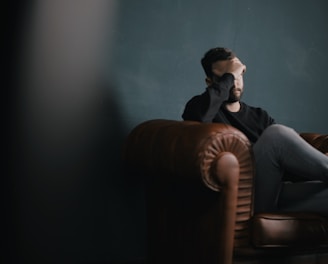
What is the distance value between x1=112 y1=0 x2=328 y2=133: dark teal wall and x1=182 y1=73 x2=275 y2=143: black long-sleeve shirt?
34cm

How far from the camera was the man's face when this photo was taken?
2.41 m

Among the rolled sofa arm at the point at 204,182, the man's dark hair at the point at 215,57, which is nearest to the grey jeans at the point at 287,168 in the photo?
the rolled sofa arm at the point at 204,182

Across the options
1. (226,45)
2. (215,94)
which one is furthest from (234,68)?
(226,45)

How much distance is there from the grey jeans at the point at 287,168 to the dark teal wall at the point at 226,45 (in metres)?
0.79

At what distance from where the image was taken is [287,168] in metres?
2.01

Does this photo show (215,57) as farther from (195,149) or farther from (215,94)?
(195,149)

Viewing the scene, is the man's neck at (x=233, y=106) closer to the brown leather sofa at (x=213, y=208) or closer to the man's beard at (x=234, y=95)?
the man's beard at (x=234, y=95)

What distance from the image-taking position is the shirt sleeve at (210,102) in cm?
219

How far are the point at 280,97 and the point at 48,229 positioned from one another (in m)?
1.55

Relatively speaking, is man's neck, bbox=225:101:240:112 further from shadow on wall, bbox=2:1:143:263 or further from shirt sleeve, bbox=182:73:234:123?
shadow on wall, bbox=2:1:143:263

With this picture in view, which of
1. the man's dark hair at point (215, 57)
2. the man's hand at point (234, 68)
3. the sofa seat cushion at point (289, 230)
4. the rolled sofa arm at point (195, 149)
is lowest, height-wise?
the sofa seat cushion at point (289, 230)

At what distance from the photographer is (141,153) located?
84.4 inches

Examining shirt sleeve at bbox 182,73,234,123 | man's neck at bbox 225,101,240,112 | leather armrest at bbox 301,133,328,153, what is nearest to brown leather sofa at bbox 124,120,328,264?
shirt sleeve at bbox 182,73,234,123

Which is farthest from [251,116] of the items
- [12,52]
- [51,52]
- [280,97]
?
[12,52]
